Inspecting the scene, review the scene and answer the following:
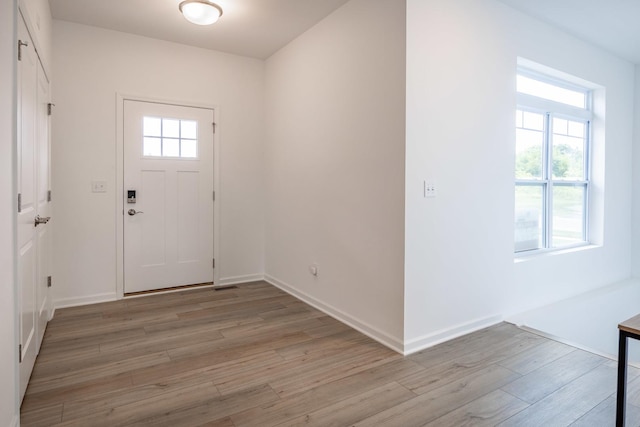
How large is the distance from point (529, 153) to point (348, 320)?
2.48 metres

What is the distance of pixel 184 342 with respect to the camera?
2.80 metres

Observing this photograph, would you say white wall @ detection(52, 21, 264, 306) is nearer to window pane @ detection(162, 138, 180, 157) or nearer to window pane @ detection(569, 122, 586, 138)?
window pane @ detection(162, 138, 180, 157)

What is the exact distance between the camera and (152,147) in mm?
3984

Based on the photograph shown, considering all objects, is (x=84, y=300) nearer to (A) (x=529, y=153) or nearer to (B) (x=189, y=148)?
(B) (x=189, y=148)

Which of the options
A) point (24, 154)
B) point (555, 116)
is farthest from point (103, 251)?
point (555, 116)

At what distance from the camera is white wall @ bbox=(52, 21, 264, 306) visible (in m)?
A: 3.54

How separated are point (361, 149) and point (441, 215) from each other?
817 mm

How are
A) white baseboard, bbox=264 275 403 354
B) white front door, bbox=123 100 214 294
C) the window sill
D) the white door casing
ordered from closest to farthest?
the white door casing
white baseboard, bbox=264 275 403 354
the window sill
white front door, bbox=123 100 214 294

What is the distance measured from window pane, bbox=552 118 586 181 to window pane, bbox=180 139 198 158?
3930mm

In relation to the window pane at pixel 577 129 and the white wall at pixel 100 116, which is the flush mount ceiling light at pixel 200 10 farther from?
the window pane at pixel 577 129

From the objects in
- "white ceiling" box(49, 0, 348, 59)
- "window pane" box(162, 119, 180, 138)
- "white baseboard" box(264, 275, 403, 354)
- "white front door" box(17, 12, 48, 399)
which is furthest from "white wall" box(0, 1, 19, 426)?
"window pane" box(162, 119, 180, 138)

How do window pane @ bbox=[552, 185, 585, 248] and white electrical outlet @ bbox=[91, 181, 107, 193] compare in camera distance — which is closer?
white electrical outlet @ bbox=[91, 181, 107, 193]

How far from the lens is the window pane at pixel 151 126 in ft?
12.9

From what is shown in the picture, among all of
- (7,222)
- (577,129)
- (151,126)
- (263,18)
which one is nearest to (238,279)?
(151,126)
